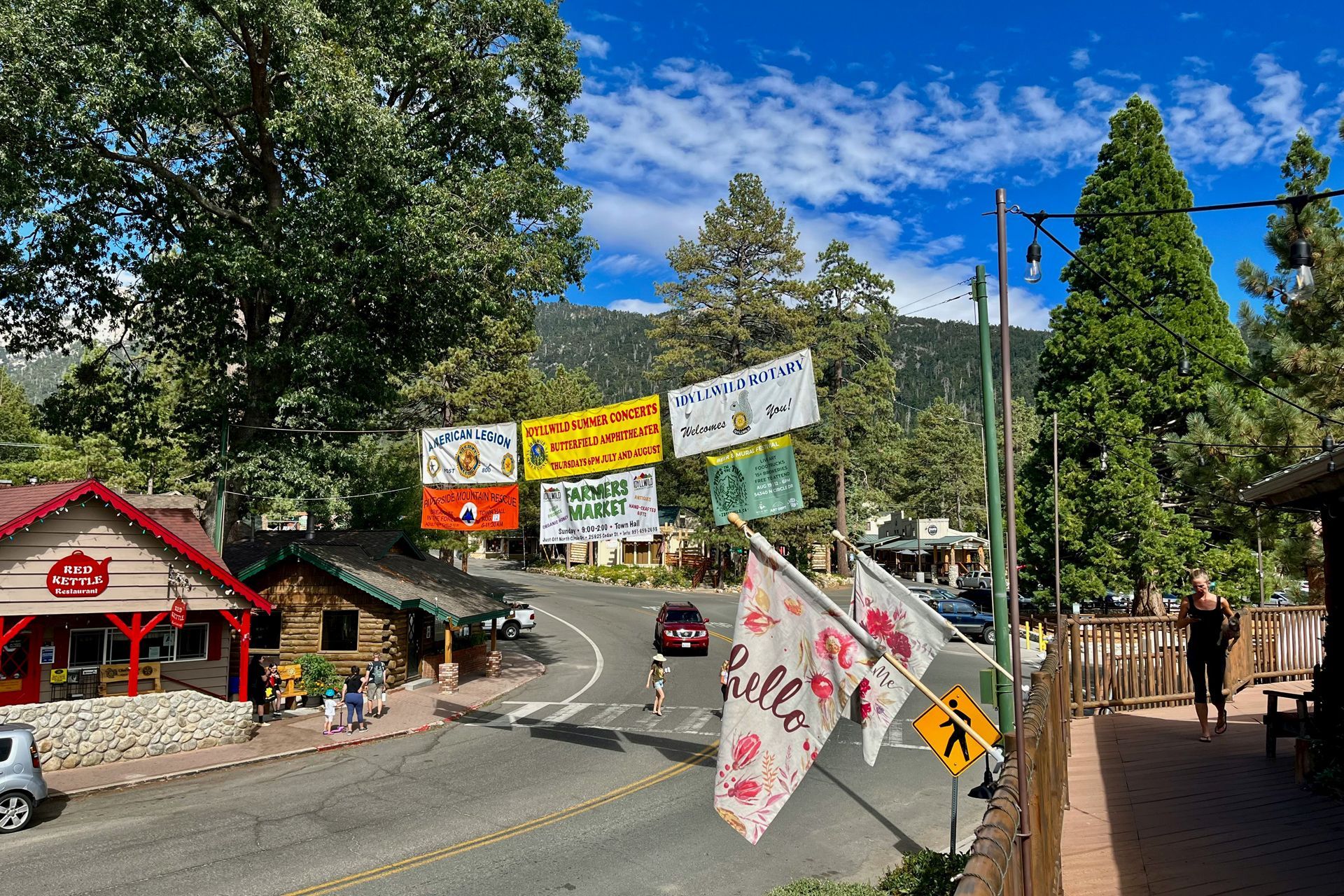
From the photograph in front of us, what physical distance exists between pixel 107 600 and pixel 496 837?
1083 centimetres

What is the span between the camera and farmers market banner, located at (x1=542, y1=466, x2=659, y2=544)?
1661cm

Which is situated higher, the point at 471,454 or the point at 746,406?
the point at 746,406

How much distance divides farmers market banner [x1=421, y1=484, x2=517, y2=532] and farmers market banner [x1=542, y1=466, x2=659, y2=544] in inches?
67.8

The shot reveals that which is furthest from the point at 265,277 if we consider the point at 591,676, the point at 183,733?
the point at 591,676

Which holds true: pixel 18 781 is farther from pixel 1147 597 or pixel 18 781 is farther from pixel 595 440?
pixel 1147 597

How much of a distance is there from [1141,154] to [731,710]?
29.2 metres

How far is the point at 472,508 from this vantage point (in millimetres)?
19359

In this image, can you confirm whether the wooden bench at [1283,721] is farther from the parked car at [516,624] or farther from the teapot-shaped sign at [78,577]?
the parked car at [516,624]

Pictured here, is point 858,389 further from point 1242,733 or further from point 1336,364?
point 1242,733

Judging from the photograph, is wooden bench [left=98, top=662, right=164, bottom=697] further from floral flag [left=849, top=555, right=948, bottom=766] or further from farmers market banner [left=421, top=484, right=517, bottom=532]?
floral flag [left=849, top=555, right=948, bottom=766]

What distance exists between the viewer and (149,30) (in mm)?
18641

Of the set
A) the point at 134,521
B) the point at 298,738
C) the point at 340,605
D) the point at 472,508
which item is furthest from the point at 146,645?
the point at 472,508

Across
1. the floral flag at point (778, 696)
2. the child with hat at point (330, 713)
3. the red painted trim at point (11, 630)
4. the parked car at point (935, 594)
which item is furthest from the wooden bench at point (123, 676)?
the parked car at point (935, 594)

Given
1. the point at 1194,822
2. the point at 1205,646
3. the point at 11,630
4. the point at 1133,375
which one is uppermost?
the point at 1133,375
